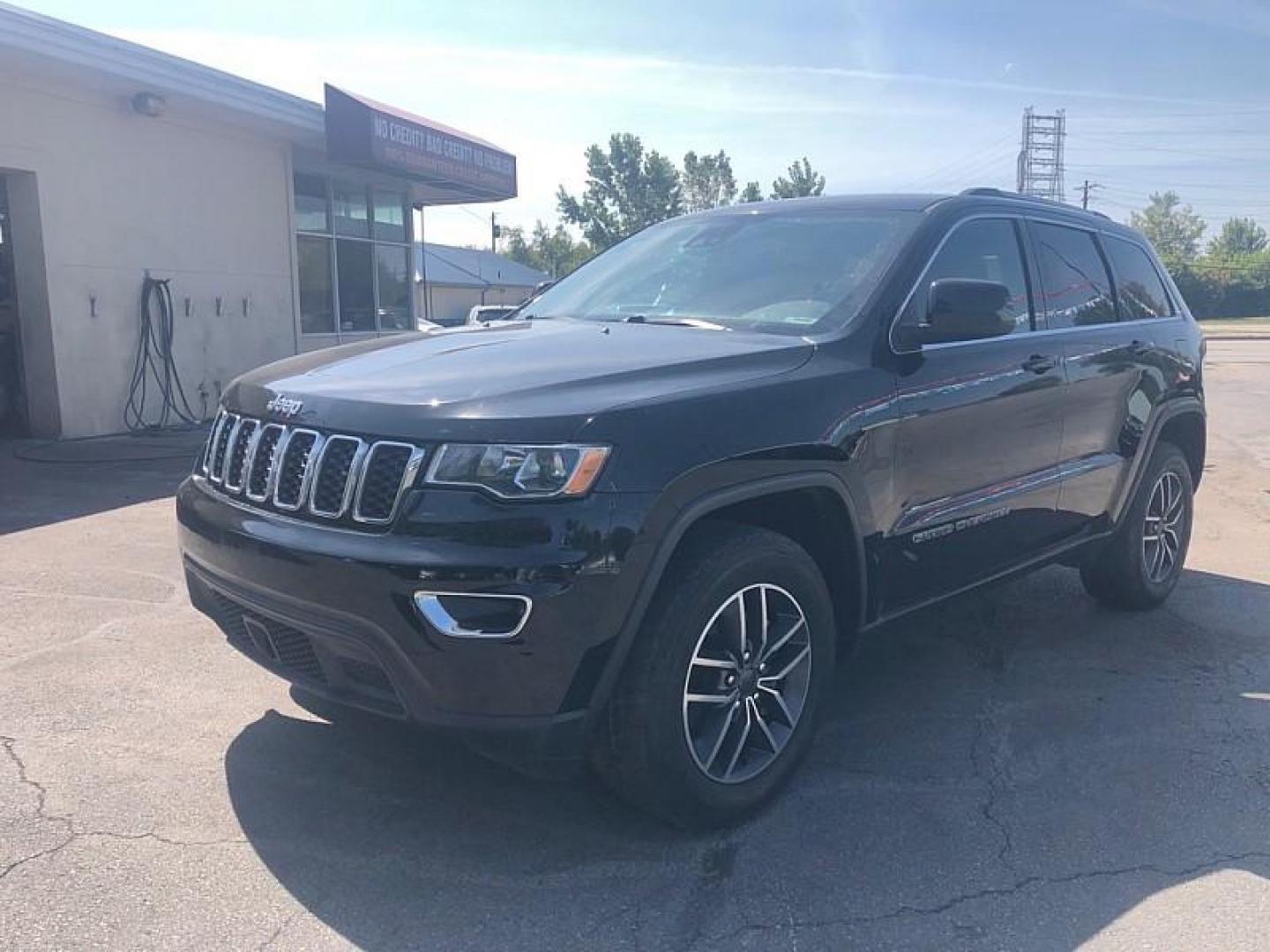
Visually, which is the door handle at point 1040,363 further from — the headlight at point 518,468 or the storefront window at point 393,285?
the storefront window at point 393,285

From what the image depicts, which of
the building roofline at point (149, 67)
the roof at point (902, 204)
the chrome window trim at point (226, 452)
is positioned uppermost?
the building roofline at point (149, 67)

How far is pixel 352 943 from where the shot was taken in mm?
2691

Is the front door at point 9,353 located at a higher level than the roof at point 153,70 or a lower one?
lower

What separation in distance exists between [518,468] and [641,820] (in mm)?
1251

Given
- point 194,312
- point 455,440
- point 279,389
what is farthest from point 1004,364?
point 194,312

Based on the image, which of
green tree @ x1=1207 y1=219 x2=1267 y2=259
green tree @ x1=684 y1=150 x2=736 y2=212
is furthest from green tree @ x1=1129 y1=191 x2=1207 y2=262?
green tree @ x1=684 y1=150 x2=736 y2=212

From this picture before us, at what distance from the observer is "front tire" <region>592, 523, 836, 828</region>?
9.64 feet

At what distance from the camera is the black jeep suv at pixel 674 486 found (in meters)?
2.75

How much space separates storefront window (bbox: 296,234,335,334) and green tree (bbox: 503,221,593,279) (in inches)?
2254

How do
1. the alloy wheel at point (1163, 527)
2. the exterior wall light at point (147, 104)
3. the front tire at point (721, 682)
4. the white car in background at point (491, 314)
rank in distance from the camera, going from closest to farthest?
the front tire at point (721, 682), the white car in background at point (491, 314), the alloy wheel at point (1163, 527), the exterior wall light at point (147, 104)

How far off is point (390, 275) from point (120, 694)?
514 inches

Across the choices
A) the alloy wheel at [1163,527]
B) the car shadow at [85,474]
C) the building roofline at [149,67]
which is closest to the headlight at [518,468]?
the alloy wheel at [1163,527]

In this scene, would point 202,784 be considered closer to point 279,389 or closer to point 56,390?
point 279,389

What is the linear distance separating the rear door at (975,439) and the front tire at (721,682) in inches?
20.2
